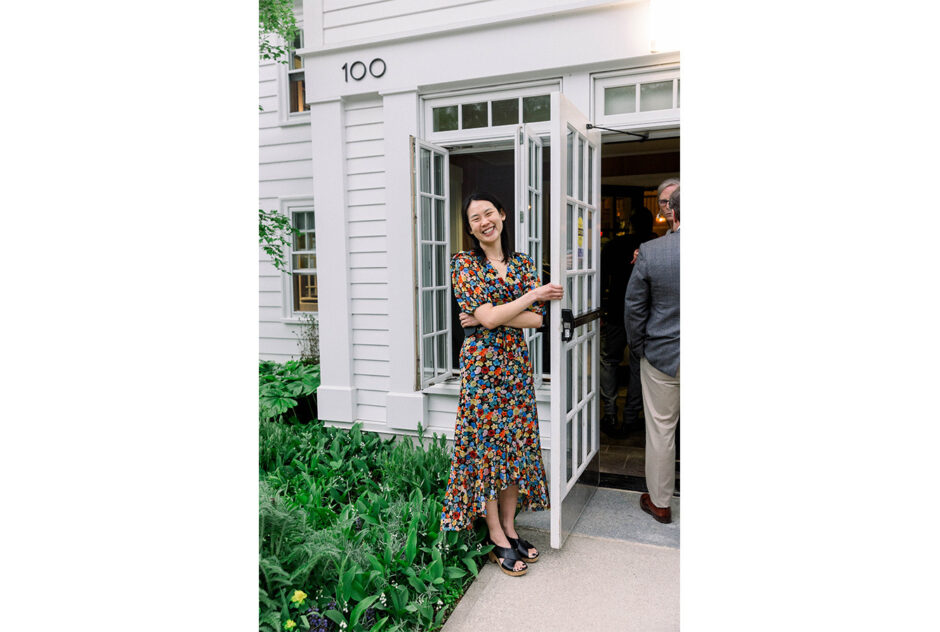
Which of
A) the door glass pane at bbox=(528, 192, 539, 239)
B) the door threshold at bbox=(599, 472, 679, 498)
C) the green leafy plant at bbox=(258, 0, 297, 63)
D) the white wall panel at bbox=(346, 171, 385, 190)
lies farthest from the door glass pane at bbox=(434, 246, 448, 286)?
the green leafy plant at bbox=(258, 0, 297, 63)

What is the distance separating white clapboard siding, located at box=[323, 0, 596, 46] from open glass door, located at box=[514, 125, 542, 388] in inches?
32.8

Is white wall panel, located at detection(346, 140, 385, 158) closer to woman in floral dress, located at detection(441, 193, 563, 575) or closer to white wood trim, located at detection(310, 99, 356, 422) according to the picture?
white wood trim, located at detection(310, 99, 356, 422)

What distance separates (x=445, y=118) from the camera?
13.6 feet

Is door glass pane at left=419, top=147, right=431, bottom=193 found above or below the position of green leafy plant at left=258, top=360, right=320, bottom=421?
above

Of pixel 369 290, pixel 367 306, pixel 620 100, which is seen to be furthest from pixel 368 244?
pixel 620 100

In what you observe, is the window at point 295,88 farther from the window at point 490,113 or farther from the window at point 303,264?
the window at point 490,113

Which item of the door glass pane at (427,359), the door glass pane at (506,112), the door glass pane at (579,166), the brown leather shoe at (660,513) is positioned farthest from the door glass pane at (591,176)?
the brown leather shoe at (660,513)

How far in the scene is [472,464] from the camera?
278 centimetres

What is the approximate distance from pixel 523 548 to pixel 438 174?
2.53 m

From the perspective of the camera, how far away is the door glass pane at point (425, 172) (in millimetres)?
4020

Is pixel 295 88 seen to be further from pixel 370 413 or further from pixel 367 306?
pixel 370 413

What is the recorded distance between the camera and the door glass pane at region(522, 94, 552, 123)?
388 cm
